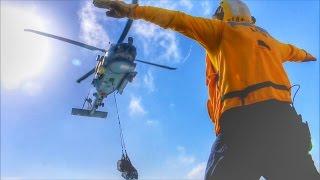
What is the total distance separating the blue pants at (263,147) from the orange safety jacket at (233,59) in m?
Answer: 0.17

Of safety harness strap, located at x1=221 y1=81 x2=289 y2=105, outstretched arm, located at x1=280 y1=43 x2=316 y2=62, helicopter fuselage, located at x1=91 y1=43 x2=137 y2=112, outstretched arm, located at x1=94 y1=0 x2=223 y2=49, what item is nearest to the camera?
safety harness strap, located at x1=221 y1=81 x2=289 y2=105

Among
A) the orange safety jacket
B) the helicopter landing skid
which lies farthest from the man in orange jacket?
the helicopter landing skid

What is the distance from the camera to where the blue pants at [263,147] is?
4027 millimetres

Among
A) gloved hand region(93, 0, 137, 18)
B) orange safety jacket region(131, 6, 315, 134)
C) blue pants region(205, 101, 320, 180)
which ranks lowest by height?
blue pants region(205, 101, 320, 180)

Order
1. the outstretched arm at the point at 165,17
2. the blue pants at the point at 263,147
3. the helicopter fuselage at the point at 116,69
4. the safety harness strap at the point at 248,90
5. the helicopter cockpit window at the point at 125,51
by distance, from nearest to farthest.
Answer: the blue pants at the point at 263,147
the safety harness strap at the point at 248,90
the outstretched arm at the point at 165,17
the helicopter fuselage at the point at 116,69
the helicopter cockpit window at the point at 125,51

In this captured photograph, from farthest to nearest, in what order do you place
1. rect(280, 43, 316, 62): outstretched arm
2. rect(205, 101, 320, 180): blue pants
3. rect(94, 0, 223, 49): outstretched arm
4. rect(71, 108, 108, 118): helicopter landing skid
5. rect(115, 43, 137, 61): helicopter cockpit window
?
1. rect(71, 108, 108, 118): helicopter landing skid
2. rect(115, 43, 137, 61): helicopter cockpit window
3. rect(280, 43, 316, 62): outstretched arm
4. rect(94, 0, 223, 49): outstretched arm
5. rect(205, 101, 320, 180): blue pants

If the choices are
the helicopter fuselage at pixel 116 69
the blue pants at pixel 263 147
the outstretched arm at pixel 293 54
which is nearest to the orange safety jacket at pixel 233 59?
the blue pants at pixel 263 147

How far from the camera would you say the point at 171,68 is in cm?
3102

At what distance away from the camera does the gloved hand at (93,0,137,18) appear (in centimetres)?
454

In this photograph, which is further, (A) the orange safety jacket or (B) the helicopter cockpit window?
(B) the helicopter cockpit window

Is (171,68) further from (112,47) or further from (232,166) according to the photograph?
(232,166)

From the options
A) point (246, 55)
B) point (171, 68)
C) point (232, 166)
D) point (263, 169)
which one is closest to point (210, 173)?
point (232, 166)

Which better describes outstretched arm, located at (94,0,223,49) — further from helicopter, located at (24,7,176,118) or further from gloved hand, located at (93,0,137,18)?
helicopter, located at (24,7,176,118)

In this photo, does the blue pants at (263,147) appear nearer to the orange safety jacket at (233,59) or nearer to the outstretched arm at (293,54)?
the orange safety jacket at (233,59)
